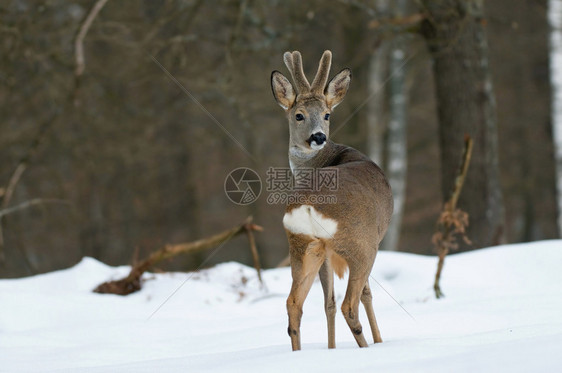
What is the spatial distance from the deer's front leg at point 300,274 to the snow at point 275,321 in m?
0.18

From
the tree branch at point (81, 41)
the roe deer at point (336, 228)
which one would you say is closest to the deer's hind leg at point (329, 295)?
the roe deer at point (336, 228)

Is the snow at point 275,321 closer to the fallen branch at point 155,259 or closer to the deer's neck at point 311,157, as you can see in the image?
the fallen branch at point 155,259

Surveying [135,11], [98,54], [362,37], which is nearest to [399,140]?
[362,37]

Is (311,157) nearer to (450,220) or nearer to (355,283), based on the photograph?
(355,283)

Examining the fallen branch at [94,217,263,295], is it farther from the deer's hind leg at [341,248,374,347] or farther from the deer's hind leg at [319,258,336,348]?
the deer's hind leg at [341,248,374,347]

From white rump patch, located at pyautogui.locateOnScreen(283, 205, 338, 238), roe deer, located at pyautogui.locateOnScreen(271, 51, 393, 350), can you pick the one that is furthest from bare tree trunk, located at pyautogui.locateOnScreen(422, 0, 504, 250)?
white rump patch, located at pyautogui.locateOnScreen(283, 205, 338, 238)

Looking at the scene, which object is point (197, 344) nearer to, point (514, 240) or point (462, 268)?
point (462, 268)

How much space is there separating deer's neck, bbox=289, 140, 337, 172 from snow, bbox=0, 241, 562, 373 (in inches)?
37.5

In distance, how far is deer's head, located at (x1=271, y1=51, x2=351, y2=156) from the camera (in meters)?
4.71

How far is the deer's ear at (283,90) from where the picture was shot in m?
4.81

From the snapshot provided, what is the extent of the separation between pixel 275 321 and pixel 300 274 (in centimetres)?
247

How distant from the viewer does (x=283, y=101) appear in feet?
16.1

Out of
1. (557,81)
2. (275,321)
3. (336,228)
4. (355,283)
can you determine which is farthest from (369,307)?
(557,81)

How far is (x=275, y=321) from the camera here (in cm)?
648
